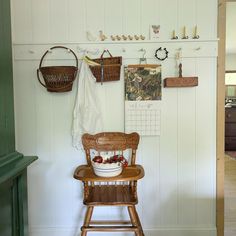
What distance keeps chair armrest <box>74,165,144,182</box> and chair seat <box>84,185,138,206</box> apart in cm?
15

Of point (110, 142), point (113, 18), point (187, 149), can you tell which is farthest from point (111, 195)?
point (113, 18)

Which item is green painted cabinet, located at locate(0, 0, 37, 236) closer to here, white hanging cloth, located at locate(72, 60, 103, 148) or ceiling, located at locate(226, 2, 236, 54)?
white hanging cloth, located at locate(72, 60, 103, 148)

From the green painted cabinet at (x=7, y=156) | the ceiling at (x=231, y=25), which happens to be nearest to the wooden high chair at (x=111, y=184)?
the green painted cabinet at (x=7, y=156)

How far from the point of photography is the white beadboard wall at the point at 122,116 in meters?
2.08

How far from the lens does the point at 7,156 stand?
1.24 meters

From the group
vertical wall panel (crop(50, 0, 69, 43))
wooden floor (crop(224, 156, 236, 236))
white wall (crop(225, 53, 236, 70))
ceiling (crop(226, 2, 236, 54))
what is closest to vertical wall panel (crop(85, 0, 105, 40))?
vertical wall panel (crop(50, 0, 69, 43))

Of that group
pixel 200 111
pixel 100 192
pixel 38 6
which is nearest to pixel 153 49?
pixel 200 111

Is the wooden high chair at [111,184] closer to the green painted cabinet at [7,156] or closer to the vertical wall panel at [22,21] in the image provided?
the green painted cabinet at [7,156]

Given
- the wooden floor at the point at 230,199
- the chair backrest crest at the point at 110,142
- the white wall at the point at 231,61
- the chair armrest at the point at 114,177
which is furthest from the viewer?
the white wall at the point at 231,61

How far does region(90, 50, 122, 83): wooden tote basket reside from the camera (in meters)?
1.98

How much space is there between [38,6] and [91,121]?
1.00 metres

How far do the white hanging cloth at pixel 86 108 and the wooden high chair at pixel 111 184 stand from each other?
85 millimetres

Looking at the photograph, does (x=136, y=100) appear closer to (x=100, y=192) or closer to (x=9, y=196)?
(x=100, y=192)

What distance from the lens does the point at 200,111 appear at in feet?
6.95
